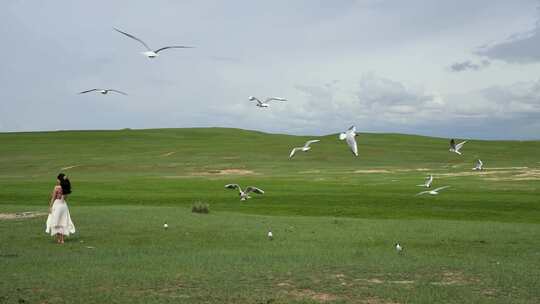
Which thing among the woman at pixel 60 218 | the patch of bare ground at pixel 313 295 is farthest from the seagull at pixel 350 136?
the woman at pixel 60 218

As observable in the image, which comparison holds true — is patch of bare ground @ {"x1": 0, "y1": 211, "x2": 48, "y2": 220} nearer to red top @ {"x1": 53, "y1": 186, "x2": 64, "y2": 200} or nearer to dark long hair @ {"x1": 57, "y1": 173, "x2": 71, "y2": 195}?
red top @ {"x1": 53, "y1": 186, "x2": 64, "y2": 200}

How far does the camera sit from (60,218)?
70.0ft

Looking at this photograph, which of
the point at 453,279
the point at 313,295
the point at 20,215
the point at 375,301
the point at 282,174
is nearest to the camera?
the point at 375,301

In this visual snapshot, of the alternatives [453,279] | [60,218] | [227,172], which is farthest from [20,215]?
[227,172]

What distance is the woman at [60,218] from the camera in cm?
2117

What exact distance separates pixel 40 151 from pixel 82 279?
103661mm

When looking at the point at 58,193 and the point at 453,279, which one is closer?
the point at 453,279

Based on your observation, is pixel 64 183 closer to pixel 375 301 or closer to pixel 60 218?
pixel 60 218

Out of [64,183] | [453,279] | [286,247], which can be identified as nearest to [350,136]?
[286,247]

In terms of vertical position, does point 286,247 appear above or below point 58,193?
below

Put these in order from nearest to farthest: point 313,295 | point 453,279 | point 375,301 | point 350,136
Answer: point 375,301
point 313,295
point 453,279
point 350,136

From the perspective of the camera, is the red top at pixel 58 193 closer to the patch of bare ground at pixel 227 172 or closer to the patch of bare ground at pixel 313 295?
the patch of bare ground at pixel 313 295

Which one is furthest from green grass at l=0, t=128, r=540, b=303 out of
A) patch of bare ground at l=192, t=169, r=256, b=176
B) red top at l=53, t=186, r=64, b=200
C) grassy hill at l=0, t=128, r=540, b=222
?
patch of bare ground at l=192, t=169, r=256, b=176

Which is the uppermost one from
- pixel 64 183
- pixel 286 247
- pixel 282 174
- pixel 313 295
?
pixel 64 183
